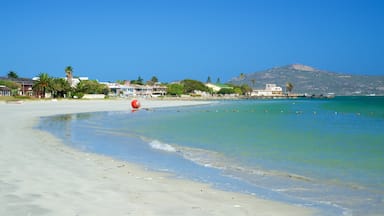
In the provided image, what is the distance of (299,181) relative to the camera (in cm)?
1050

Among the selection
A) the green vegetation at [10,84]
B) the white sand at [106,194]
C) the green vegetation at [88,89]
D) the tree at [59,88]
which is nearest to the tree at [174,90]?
the green vegetation at [88,89]

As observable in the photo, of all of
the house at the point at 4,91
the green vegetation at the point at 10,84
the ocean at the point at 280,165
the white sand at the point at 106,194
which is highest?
the green vegetation at the point at 10,84

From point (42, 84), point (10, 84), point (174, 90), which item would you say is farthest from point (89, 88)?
point (174, 90)

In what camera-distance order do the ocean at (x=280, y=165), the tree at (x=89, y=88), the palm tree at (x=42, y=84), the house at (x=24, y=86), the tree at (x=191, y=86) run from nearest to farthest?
the ocean at (x=280, y=165)
the palm tree at (x=42, y=84)
the tree at (x=89, y=88)
the house at (x=24, y=86)
the tree at (x=191, y=86)

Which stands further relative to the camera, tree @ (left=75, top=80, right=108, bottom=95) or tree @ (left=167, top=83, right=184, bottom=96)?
tree @ (left=167, top=83, right=184, bottom=96)

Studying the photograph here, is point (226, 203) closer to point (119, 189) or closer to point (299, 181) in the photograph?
point (119, 189)

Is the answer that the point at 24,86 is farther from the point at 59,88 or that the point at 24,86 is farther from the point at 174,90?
the point at 174,90

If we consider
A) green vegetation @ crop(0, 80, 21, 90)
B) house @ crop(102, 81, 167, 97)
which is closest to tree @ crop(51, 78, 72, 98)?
green vegetation @ crop(0, 80, 21, 90)

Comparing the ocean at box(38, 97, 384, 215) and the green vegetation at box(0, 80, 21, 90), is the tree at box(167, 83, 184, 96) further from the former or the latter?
the ocean at box(38, 97, 384, 215)

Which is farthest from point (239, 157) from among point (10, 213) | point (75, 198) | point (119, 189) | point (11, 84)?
point (11, 84)

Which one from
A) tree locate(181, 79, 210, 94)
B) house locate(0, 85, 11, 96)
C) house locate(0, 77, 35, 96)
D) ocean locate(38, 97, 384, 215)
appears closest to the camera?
ocean locate(38, 97, 384, 215)

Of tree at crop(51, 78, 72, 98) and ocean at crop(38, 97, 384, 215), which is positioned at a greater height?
tree at crop(51, 78, 72, 98)

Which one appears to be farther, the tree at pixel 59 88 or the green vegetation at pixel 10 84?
the green vegetation at pixel 10 84

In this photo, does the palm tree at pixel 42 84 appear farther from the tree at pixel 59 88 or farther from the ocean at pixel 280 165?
the ocean at pixel 280 165
